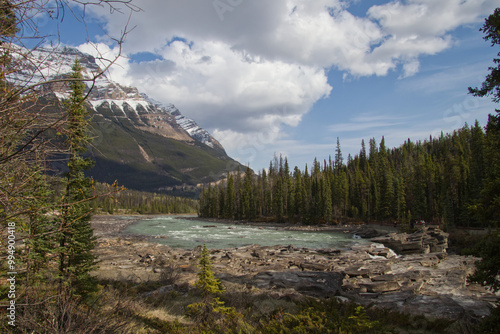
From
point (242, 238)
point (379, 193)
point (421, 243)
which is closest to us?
point (421, 243)

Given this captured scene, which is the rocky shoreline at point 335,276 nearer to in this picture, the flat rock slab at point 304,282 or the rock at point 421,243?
the flat rock slab at point 304,282

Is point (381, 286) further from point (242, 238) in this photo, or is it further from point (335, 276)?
point (242, 238)

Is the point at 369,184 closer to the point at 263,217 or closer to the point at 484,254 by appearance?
the point at 263,217

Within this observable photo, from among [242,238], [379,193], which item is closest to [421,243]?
[242,238]

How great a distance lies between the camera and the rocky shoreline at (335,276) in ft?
44.5

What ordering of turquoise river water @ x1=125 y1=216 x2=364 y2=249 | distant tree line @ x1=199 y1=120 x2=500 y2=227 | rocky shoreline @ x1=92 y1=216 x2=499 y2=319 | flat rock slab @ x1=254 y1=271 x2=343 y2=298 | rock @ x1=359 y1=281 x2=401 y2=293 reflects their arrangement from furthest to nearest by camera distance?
distant tree line @ x1=199 y1=120 x2=500 y2=227, turquoise river water @ x1=125 y1=216 x2=364 y2=249, rock @ x1=359 y1=281 x2=401 y2=293, flat rock slab @ x1=254 y1=271 x2=343 y2=298, rocky shoreline @ x1=92 y1=216 x2=499 y2=319

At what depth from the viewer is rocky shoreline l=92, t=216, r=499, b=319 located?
13.6 metres

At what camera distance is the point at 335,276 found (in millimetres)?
17984

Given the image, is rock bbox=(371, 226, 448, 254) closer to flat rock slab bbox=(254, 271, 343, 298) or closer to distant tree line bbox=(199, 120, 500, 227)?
distant tree line bbox=(199, 120, 500, 227)

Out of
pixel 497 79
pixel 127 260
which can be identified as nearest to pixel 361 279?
pixel 497 79

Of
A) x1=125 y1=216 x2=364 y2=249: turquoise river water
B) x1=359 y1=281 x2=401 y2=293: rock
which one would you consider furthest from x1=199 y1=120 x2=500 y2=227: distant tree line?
x1=359 y1=281 x2=401 y2=293: rock

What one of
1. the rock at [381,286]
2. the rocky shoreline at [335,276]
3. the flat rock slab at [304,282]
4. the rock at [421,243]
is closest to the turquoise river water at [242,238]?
the rock at [421,243]

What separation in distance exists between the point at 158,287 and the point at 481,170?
56.8 metres

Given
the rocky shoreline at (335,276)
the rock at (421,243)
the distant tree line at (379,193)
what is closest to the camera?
the rocky shoreline at (335,276)
